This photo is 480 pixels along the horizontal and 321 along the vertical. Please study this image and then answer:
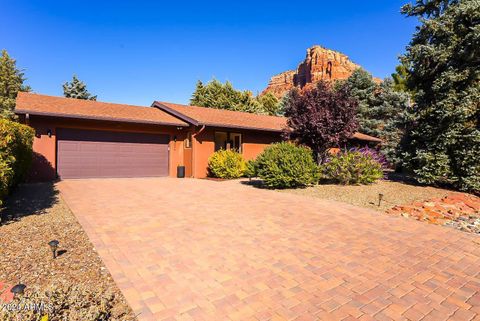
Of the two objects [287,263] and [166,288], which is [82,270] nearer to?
[166,288]

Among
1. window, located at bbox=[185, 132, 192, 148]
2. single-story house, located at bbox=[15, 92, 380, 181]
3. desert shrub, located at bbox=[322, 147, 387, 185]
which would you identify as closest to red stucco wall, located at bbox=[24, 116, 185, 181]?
single-story house, located at bbox=[15, 92, 380, 181]

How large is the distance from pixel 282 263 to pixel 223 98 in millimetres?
27860

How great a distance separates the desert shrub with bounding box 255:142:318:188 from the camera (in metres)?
9.66

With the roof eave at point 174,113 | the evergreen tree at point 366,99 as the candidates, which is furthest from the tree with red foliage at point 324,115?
the evergreen tree at point 366,99

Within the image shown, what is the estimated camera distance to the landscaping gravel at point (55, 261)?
2.57 metres

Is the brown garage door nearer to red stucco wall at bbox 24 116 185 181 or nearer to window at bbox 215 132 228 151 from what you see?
red stucco wall at bbox 24 116 185 181

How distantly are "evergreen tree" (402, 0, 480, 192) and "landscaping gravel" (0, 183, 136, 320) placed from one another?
11.3 metres

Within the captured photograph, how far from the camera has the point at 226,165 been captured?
1348cm

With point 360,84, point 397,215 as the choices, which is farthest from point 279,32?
point 397,215

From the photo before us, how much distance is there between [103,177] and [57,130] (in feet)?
8.98

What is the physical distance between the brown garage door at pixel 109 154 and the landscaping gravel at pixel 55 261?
21.0 ft

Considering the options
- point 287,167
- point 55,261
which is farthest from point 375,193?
point 55,261

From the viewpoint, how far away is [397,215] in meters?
6.75

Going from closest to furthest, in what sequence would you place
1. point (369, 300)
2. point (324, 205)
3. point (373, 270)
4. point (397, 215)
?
point (369, 300), point (373, 270), point (397, 215), point (324, 205)
